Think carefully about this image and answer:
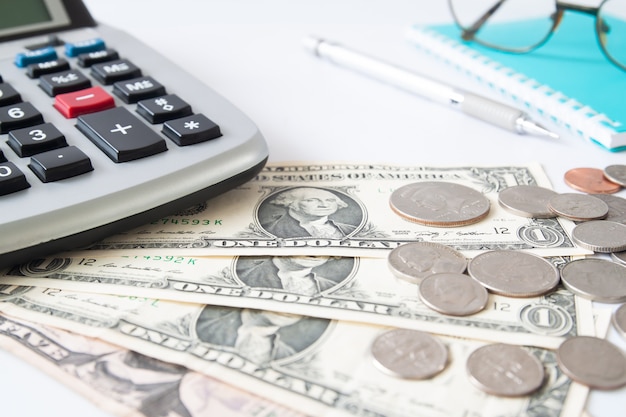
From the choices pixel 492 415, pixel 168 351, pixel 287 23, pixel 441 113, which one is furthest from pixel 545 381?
pixel 287 23

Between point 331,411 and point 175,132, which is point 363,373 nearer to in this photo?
point 331,411

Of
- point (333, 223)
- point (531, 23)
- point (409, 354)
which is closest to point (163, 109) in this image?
point (333, 223)

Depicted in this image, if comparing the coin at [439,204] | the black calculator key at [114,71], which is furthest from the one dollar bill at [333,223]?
the black calculator key at [114,71]

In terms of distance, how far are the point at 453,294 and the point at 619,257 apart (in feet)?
0.37

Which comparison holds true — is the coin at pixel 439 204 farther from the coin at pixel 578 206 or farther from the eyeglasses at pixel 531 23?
the eyeglasses at pixel 531 23

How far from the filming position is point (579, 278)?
39 centimetres

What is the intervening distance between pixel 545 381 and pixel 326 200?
0.21m

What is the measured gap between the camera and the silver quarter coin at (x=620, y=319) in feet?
1.16

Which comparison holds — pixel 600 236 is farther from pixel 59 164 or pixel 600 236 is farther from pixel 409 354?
pixel 59 164

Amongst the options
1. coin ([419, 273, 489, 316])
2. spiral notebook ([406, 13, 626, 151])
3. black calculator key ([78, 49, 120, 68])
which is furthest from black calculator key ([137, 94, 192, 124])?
spiral notebook ([406, 13, 626, 151])

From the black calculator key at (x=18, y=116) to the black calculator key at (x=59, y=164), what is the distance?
0.05 meters

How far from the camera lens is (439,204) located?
467 mm

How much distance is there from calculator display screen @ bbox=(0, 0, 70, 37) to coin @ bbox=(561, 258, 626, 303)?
1.63 ft

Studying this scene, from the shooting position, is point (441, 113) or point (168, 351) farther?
point (441, 113)
